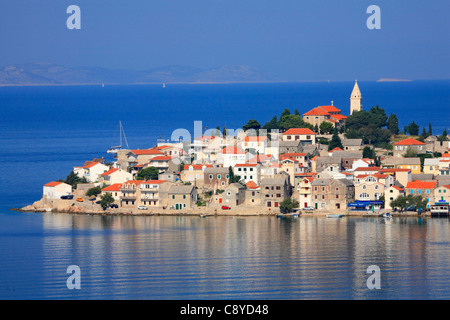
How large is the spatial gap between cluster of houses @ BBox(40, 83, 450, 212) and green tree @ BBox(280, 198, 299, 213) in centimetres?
37

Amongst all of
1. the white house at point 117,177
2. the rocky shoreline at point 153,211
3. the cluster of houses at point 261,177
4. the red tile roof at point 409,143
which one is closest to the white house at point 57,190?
the cluster of houses at point 261,177

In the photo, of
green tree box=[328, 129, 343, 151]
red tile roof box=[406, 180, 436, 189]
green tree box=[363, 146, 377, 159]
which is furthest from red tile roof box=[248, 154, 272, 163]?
red tile roof box=[406, 180, 436, 189]

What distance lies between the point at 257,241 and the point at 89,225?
8.02 metres

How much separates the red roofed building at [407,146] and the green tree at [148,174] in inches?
498

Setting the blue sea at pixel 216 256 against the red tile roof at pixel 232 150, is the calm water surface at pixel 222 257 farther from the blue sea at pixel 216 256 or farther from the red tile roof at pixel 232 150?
the red tile roof at pixel 232 150

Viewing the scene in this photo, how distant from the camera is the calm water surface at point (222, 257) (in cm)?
2998

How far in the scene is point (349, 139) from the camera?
2093 inches

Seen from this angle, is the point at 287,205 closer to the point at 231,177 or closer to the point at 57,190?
the point at 231,177

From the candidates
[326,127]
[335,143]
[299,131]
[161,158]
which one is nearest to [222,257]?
[161,158]

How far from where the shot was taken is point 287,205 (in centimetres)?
4250

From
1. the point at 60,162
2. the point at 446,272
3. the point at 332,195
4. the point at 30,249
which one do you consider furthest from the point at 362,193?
the point at 60,162

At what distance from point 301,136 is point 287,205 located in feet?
37.4

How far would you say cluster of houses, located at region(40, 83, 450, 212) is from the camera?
1683 inches
